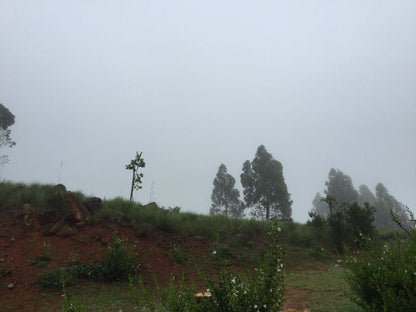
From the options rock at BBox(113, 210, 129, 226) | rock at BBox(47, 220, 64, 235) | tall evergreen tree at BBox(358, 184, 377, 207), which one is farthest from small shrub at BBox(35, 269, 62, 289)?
tall evergreen tree at BBox(358, 184, 377, 207)

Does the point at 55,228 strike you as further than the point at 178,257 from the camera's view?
No

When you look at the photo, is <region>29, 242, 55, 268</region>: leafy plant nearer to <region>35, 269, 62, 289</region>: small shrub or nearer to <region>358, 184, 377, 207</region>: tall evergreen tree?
<region>35, 269, 62, 289</region>: small shrub

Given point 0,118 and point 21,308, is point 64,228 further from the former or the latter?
point 0,118

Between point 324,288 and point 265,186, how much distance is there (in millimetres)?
24576

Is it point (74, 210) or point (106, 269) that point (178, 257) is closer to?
point (106, 269)

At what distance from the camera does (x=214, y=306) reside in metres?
2.74

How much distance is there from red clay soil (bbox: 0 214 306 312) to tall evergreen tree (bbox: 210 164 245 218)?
26.3 m

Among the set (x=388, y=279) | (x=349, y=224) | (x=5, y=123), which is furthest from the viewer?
(x=5, y=123)

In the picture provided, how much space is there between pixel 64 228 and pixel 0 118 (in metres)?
26.8

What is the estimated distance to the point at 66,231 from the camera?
8.29 meters

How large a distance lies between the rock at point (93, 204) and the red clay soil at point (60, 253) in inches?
38.8

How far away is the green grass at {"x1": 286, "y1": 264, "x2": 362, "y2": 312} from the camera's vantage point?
4773 millimetres

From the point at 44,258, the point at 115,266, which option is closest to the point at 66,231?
the point at 44,258

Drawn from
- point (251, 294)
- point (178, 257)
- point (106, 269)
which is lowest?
point (106, 269)
